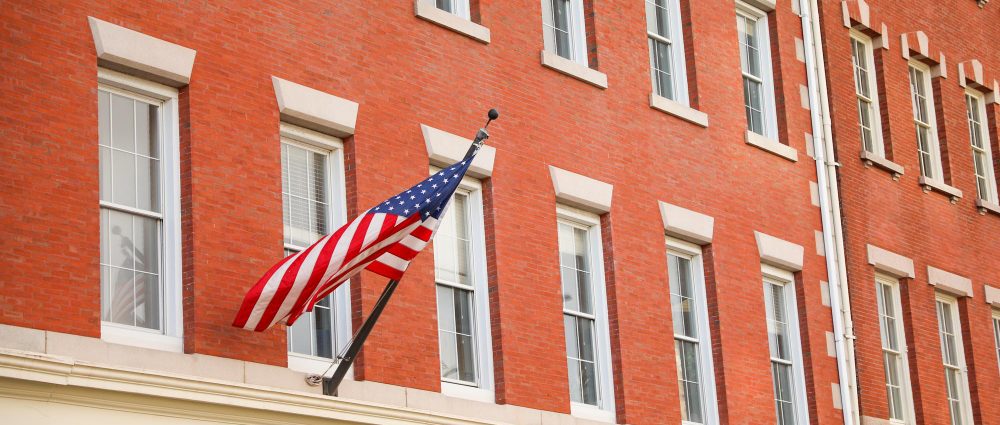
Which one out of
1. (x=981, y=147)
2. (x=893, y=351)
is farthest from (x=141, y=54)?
(x=981, y=147)

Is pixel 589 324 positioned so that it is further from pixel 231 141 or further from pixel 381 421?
pixel 231 141

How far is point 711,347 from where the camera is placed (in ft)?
65.9

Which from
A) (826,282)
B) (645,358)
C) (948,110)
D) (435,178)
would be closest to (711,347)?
(645,358)

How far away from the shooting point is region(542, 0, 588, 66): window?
63.3 ft

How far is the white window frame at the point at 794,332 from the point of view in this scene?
21500mm

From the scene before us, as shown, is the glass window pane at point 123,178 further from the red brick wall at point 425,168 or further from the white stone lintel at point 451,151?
the white stone lintel at point 451,151

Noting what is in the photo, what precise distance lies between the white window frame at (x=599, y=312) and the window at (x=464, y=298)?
132 centimetres

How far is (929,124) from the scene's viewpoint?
26.2 meters

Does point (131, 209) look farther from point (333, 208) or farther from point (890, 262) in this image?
point (890, 262)

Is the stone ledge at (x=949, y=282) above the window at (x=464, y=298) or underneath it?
above

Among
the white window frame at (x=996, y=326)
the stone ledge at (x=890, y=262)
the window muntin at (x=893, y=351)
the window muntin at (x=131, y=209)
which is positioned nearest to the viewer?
the window muntin at (x=131, y=209)

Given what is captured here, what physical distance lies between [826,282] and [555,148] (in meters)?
5.53

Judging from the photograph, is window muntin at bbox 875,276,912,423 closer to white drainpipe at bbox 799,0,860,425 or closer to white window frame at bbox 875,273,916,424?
white window frame at bbox 875,273,916,424

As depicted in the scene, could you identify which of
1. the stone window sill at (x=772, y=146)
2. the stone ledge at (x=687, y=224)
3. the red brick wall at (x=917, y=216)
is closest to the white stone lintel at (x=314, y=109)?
the stone ledge at (x=687, y=224)
